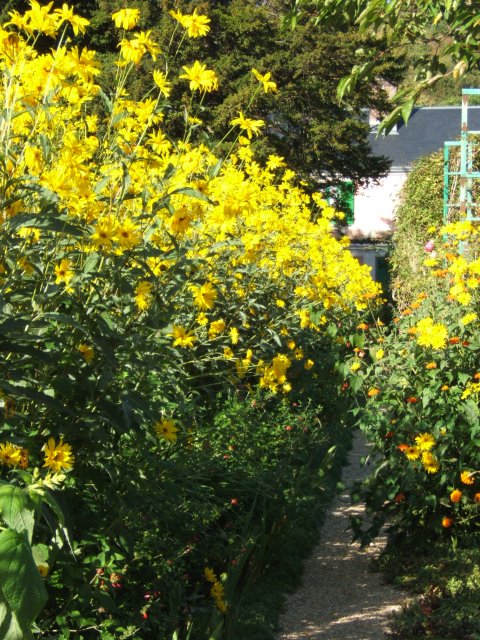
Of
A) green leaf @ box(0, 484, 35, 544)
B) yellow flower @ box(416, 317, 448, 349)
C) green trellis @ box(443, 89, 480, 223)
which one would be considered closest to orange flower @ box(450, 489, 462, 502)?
yellow flower @ box(416, 317, 448, 349)

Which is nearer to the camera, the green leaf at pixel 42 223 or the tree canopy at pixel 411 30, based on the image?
the green leaf at pixel 42 223

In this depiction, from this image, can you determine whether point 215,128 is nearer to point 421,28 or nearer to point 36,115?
point 421,28

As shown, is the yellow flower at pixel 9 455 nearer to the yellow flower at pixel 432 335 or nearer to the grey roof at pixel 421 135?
the yellow flower at pixel 432 335

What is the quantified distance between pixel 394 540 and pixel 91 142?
2494 millimetres

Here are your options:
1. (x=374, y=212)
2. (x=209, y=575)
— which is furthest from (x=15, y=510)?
(x=374, y=212)

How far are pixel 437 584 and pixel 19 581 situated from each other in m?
3.18

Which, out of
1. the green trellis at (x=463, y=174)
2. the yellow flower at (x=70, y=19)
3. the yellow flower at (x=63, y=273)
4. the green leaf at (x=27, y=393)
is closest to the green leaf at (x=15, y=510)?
the green leaf at (x=27, y=393)

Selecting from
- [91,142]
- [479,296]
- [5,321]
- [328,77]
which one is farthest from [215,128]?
[5,321]

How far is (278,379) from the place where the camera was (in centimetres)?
338

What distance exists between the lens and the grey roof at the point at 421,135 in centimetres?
3133

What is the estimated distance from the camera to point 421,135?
104 ft

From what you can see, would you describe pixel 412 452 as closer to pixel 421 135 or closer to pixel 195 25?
pixel 195 25

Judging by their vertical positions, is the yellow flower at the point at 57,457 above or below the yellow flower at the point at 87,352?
below

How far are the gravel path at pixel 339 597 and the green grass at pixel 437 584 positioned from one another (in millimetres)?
91
